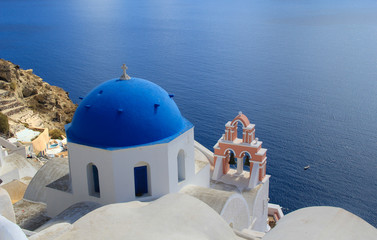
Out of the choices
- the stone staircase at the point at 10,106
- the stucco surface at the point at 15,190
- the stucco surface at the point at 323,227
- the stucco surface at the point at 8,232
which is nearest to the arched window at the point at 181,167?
the stucco surface at the point at 323,227

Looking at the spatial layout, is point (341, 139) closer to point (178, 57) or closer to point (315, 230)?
point (315, 230)

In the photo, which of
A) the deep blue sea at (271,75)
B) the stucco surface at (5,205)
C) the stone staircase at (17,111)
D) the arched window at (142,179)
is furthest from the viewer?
the stone staircase at (17,111)

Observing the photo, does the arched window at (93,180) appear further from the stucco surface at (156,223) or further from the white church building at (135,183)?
the stucco surface at (156,223)

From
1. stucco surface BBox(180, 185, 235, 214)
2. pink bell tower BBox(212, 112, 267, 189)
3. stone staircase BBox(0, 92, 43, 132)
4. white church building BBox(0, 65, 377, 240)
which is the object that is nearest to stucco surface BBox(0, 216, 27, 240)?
white church building BBox(0, 65, 377, 240)

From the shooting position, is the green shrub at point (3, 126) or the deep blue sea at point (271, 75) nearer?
the deep blue sea at point (271, 75)

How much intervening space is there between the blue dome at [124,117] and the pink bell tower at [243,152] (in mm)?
4306

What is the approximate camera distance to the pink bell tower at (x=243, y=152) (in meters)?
15.2

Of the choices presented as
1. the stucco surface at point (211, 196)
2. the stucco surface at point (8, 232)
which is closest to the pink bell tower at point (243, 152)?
the stucco surface at point (211, 196)

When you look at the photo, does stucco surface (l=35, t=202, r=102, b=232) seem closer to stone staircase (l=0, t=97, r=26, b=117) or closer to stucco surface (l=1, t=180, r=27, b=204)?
stucco surface (l=1, t=180, r=27, b=204)

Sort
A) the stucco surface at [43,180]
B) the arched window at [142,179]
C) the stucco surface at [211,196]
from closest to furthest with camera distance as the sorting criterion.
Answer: the stucco surface at [211,196], the arched window at [142,179], the stucco surface at [43,180]

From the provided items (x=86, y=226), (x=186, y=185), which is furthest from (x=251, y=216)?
(x=86, y=226)

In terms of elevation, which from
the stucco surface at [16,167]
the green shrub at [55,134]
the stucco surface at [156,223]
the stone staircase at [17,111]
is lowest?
the green shrub at [55,134]

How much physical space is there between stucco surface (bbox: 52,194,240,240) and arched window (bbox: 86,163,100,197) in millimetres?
2658

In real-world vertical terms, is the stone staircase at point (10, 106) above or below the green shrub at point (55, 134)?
above
